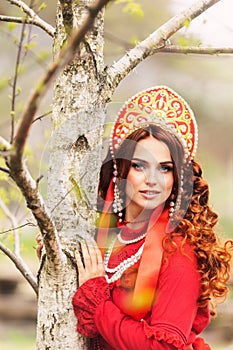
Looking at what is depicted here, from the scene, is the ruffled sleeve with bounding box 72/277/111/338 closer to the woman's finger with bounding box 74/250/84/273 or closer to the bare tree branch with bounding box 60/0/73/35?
the woman's finger with bounding box 74/250/84/273

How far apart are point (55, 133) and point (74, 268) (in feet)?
1.19

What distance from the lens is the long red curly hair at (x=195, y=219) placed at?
6.03 ft

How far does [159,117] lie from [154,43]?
207 mm

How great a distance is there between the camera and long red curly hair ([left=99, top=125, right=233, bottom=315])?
1.84 meters

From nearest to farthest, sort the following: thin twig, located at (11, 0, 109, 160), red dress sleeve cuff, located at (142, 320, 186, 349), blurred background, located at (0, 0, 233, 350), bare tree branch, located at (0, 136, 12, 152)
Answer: thin twig, located at (11, 0, 109, 160), bare tree branch, located at (0, 136, 12, 152), red dress sleeve cuff, located at (142, 320, 186, 349), blurred background, located at (0, 0, 233, 350)

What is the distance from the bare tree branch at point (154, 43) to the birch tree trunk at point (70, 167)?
0.06 meters

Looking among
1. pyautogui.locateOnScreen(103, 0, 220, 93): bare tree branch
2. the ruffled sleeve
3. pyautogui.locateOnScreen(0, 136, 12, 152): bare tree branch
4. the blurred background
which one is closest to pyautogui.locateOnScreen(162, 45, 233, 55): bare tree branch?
pyautogui.locateOnScreen(103, 0, 220, 93): bare tree branch

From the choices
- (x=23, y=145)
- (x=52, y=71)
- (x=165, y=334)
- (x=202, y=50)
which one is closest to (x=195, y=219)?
(x=165, y=334)

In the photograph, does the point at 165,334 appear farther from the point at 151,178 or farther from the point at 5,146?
the point at 5,146

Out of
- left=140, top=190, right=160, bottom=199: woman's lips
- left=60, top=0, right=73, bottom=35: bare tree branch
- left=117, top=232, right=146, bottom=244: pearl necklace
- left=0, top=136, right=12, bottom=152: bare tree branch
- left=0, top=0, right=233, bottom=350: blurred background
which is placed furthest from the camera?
left=0, top=0, right=233, bottom=350: blurred background

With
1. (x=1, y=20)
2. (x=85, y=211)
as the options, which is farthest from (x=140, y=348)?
(x=1, y=20)

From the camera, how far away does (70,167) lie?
68.7 inches

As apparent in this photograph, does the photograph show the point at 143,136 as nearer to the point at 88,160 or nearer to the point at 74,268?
the point at 88,160

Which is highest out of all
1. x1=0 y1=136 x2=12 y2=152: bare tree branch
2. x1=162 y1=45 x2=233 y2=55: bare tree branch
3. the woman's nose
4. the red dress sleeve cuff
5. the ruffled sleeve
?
x1=162 y1=45 x2=233 y2=55: bare tree branch
